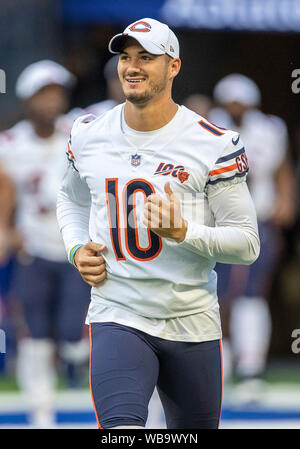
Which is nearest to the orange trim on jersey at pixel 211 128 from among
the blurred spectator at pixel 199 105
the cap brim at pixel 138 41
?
the cap brim at pixel 138 41

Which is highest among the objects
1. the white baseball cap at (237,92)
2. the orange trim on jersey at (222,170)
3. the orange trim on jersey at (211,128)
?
the white baseball cap at (237,92)

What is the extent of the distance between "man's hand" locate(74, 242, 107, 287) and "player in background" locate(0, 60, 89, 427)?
2.95 metres

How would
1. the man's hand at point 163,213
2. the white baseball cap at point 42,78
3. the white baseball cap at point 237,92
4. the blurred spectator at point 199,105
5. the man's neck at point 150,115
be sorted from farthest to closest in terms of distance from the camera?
the white baseball cap at point 237,92 < the blurred spectator at point 199,105 < the white baseball cap at point 42,78 < the man's neck at point 150,115 < the man's hand at point 163,213

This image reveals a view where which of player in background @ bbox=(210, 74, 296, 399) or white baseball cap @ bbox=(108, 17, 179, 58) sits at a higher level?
player in background @ bbox=(210, 74, 296, 399)

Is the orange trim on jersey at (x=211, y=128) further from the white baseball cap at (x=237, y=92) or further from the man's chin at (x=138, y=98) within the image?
the white baseball cap at (x=237, y=92)

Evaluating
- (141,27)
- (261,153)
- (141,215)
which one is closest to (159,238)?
(141,215)

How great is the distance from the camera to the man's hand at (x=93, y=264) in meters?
4.01

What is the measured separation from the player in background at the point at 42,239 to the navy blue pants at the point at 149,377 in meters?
2.89

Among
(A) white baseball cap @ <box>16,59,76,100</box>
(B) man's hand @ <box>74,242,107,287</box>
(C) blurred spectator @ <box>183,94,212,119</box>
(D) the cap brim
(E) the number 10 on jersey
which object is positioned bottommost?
(B) man's hand @ <box>74,242,107,287</box>

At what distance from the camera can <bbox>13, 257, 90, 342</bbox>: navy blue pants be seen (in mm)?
6977

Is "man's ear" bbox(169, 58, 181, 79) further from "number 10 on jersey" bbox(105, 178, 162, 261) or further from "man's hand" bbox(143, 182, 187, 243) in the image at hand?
"man's hand" bbox(143, 182, 187, 243)

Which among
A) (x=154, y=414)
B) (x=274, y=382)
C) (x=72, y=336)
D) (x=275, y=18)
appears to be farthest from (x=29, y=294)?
(x=275, y=18)

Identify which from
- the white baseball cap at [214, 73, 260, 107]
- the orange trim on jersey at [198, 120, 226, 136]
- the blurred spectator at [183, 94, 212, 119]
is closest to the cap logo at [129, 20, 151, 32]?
the orange trim on jersey at [198, 120, 226, 136]

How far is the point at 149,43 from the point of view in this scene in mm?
3922
